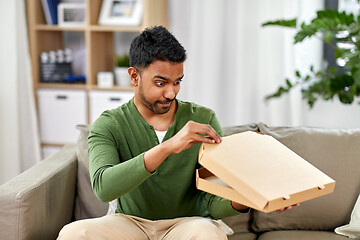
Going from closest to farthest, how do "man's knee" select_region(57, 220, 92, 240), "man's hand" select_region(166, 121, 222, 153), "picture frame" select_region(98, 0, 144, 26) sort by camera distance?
"man's hand" select_region(166, 121, 222, 153)
"man's knee" select_region(57, 220, 92, 240)
"picture frame" select_region(98, 0, 144, 26)

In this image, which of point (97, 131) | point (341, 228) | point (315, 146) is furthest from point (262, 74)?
point (97, 131)

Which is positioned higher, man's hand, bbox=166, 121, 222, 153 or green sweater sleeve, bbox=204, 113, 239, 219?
man's hand, bbox=166, 121, 222, 153

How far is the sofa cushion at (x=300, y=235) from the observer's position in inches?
75.1

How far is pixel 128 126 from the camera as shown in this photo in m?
1.75

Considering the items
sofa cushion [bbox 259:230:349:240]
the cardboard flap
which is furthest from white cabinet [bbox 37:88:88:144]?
the cardboard flap

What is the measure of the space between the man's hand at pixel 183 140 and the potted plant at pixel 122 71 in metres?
2.06

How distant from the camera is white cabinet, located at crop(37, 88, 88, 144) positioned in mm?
3469

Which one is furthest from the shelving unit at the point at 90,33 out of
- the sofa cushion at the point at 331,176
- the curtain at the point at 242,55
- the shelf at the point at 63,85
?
the sofa cushion at the point at 331,176

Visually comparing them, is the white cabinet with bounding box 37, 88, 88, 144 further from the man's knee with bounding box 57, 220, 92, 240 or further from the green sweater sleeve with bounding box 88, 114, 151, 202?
the man's knee with bounding box 57, 220, 92, 240

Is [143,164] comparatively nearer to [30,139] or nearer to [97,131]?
[97,131]

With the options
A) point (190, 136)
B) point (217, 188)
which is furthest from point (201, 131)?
point (217, 188)

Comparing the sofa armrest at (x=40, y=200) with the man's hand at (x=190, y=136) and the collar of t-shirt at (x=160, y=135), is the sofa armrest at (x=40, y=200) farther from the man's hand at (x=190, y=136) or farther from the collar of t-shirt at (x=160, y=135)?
the man's hand at (x=190, y=136)

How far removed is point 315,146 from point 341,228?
1.06 feet

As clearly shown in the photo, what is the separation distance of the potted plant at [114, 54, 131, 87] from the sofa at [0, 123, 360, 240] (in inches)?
53.2
